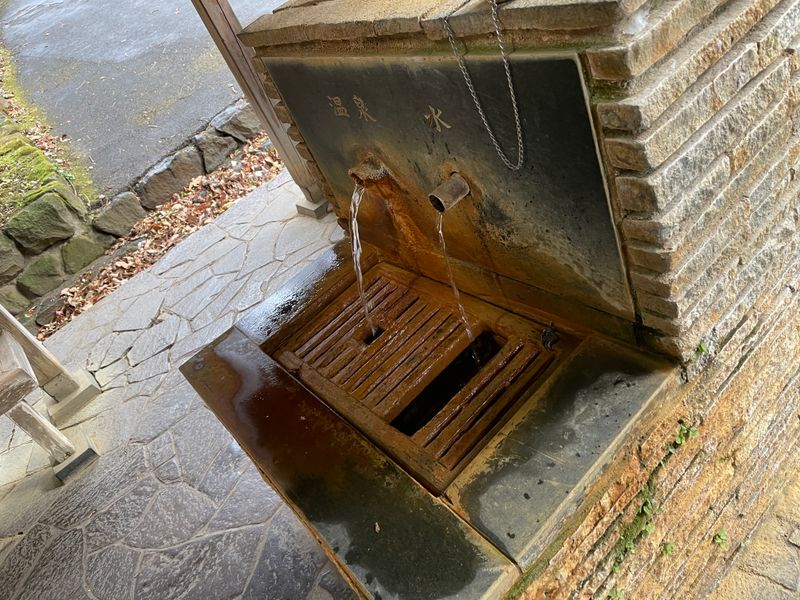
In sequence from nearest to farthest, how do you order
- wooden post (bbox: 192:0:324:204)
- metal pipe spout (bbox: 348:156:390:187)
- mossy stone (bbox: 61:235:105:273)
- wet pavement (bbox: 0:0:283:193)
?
1. metal pipe spout (bbox: 348:156:390:187)
2. wooden post (bbox: 192:0:324:204)
3. mossy stone (bbox: 61:235:105:273)
4. wet pavement (bbox: 0:0:283:193)

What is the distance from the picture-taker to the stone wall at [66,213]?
7828mm

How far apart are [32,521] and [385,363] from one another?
385 cm

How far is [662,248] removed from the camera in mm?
1879

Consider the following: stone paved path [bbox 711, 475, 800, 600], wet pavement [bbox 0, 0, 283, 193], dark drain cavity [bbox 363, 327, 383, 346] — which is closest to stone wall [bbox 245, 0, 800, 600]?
stone paved path [bbox 711, 475, 800, 600]

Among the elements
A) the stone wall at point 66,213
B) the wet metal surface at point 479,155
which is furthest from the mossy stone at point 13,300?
the wet metal surface at point 479,155

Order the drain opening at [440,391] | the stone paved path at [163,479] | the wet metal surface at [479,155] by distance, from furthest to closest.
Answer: the stone paved path at [163,479], the drain opening at [440,391], the wet metal surface at [479,155]

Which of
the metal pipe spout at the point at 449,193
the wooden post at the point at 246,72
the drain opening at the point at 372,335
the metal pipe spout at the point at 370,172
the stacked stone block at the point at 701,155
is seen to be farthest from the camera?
the wooden post at the point at 246,72

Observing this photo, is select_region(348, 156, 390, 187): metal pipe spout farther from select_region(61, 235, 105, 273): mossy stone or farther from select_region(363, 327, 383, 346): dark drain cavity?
select_region(61, 235, 105, 273): mossy stone

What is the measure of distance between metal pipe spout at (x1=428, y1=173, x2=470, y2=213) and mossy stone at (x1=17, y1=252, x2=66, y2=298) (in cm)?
747

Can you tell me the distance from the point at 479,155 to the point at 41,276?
25.5ft

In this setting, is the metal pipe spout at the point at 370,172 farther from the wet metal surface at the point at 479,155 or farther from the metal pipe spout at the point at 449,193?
the metal pipe spout at the point at 449,193

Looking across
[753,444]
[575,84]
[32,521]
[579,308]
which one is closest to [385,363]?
[579,308]

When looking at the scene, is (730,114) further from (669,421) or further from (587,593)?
(587,593)

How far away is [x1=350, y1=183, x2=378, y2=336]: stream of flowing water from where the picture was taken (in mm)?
3198
